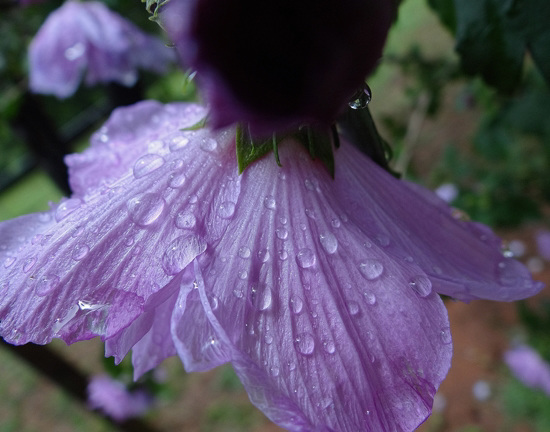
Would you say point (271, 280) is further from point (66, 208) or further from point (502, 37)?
point (502, 37)

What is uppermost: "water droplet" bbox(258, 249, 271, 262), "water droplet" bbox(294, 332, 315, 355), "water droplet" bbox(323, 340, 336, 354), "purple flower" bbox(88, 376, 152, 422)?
"water droplet" bbox(258, 249, 271, 262)

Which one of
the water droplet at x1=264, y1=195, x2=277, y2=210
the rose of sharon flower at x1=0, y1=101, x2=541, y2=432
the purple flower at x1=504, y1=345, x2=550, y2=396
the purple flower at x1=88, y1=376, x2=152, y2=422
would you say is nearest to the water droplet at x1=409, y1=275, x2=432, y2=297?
the rose of sharon flower at x1=0, y1=101, x2=541, y2=432

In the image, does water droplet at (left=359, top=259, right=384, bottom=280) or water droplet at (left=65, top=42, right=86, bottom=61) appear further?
water droplet at (left=65, top=42, right=86, bottom=61)

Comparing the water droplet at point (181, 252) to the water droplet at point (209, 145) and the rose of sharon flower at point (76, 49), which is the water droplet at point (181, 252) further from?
the rose of sharon flower at point (76, 49)

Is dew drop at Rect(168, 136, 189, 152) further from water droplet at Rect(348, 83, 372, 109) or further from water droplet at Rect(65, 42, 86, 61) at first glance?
water droplet at Rect(65, 42, 86, 61)

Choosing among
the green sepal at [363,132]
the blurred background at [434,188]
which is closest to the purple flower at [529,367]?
the blurred background at [434,188]

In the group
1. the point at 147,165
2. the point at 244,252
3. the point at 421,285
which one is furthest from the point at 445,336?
the point at 147,165

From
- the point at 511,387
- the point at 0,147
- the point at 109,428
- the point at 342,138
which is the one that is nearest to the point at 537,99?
the point at 342,138
